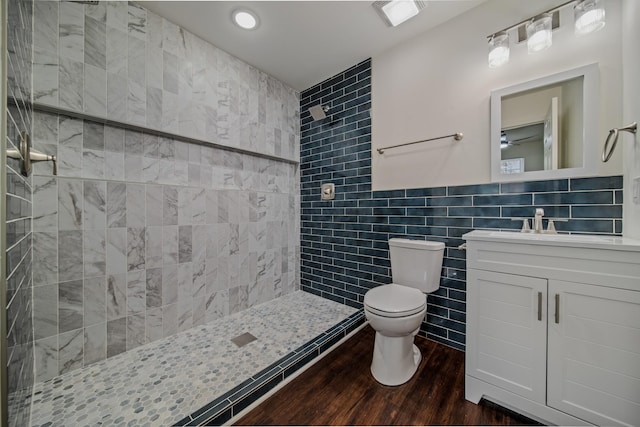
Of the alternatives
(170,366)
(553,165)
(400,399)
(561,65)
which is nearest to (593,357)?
(400,399)

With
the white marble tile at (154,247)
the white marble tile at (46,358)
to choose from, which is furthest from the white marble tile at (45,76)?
the white marble tile at (46,358)

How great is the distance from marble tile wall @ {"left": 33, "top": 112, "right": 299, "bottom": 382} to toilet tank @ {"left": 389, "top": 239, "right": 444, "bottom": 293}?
140 cm

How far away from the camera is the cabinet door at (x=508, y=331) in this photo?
1120 millimetres

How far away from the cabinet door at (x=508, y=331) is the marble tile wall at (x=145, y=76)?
2.17 metres

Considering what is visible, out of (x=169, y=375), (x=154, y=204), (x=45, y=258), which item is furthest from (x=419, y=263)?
(x=45, y=258)

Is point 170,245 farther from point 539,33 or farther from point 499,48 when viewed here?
point 539,33

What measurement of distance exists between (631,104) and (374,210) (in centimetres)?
154

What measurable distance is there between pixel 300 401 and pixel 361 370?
1.48ft

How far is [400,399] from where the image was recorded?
4.27ft

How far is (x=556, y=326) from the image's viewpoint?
1.08m

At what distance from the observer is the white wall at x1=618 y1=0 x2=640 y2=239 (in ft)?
3.62

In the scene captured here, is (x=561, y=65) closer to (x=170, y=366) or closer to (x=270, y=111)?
(x=270, y=111)

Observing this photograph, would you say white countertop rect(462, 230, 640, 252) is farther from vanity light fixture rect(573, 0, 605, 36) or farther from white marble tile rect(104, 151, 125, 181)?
white marble tile rect(104, 151, 125, 181)

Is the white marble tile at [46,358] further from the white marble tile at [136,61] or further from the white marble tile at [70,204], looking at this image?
the white marble tile at [136,61]
